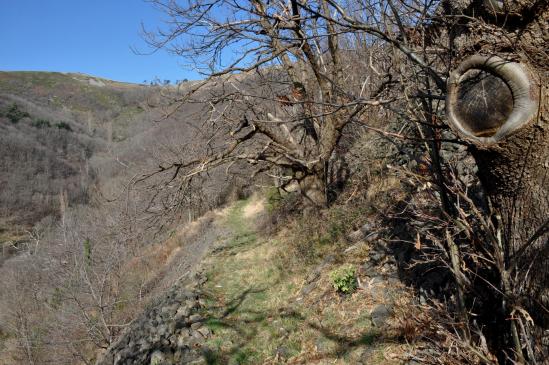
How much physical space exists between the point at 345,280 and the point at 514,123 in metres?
3.73

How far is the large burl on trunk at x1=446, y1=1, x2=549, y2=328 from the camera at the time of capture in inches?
85.2

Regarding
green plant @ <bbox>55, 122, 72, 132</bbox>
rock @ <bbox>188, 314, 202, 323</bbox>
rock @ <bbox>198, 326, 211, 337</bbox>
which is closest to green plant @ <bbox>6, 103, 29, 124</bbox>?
green plant @ <bbox>55, 122, 72, 132</bbox>

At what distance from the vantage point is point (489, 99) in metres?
2.25

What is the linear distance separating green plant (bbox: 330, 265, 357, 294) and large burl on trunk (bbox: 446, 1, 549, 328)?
120 inches

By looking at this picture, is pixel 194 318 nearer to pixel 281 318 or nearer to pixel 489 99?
pixel 281 318

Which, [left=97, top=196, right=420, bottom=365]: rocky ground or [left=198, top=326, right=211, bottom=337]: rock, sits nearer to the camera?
[left=97, top=196, right=420, bottom=365]: rocky ground

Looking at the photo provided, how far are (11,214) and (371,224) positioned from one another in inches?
2162

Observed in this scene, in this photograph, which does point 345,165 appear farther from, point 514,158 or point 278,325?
point 514,158

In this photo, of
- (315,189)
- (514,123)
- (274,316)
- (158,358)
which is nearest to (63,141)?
(315,189)

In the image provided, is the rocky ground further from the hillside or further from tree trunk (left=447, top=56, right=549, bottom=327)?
the hillside

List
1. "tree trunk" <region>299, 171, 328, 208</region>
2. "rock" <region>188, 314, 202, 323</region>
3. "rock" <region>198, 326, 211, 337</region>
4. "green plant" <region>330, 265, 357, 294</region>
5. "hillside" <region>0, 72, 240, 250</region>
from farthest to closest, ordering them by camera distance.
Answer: "hillside" <region>0, 72, 240, 250</region>, "tree trunk" <region>299, 171, 328, 208</region>, "rock" <region>188, 314, 202, 323</region>, "rock" <region>198, 326, 211, 337</region>, "green plant" <region>330, 265, 357, 294</region>

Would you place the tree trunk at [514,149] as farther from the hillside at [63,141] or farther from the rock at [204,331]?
the hillside at [63,141]

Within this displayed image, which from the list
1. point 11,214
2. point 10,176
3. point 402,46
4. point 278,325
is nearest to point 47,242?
point 278,325

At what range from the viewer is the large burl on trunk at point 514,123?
2164 mm
